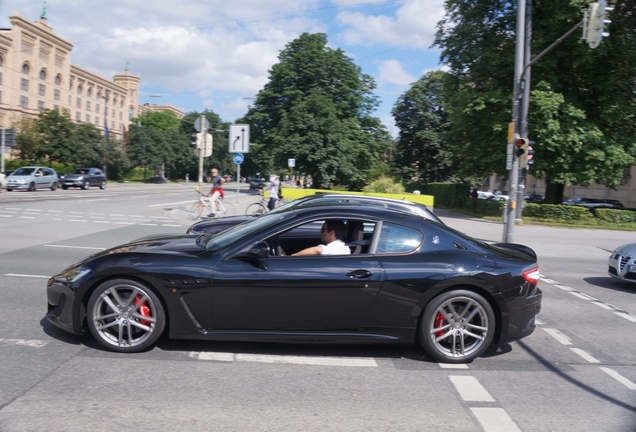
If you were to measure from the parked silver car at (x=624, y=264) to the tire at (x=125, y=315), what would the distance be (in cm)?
860

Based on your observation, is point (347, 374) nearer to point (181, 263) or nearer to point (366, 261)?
point (366, 261)

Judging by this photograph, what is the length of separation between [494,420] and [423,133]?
58.5 meters

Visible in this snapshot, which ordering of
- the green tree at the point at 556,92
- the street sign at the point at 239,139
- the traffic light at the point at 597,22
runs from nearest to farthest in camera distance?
the traffic light at the point at 597,22
the street sign at the point at 239,139
the green tree at the point at 556,92

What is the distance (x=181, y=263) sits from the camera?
517 cm

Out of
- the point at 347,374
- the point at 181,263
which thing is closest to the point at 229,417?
the point at 347,374

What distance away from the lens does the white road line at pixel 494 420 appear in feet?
13.2

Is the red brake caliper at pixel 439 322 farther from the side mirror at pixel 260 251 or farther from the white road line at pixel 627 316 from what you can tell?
the white road line at pixel 627 316

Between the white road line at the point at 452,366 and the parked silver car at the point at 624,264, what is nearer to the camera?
the white road line at the point at 452,366

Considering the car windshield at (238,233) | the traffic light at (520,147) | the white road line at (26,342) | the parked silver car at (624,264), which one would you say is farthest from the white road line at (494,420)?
the traffic light at (520,147)

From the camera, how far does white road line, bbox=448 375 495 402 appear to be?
4.59 m

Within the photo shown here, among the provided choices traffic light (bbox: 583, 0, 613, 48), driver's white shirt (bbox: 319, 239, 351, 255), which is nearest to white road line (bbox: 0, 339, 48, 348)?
driver's white shirt (bbox: 319, 239, 351, 255)

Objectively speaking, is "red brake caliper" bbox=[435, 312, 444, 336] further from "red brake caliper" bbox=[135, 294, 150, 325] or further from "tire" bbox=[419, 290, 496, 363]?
"red brake caliper" bbox=[135, 294, 150, 325]

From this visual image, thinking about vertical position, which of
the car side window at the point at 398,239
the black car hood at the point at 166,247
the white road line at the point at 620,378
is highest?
the car side window at the point at 398,239

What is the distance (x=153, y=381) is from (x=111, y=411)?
2.02ft
